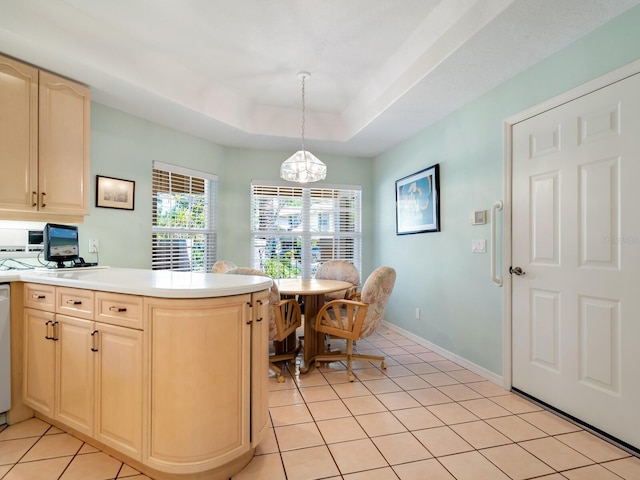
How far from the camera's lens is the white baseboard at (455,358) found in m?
2.82

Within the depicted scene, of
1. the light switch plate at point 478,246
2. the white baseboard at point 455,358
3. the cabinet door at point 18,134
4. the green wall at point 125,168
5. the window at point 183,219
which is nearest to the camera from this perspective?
the cabinet door at point 18,134

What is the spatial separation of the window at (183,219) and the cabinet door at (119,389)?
211cm

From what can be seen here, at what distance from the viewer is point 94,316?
178 cm

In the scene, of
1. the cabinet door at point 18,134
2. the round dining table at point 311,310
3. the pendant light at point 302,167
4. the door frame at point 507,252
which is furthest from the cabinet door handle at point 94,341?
the door frame at point 507,252

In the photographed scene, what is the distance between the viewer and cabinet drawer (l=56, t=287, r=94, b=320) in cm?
181

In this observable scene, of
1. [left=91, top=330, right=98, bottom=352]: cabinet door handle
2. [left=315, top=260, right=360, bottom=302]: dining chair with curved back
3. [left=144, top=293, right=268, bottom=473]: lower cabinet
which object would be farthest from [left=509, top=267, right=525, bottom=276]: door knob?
[left=91, top=330, right=98, bottom=352]: cabinet door handle

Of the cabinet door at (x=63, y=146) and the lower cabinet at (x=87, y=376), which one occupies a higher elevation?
the cabinet door at (x=63, y=146)

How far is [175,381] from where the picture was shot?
1539mm

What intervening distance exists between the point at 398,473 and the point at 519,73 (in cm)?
287

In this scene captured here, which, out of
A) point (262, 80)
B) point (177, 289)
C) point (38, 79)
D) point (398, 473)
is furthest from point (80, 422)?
point (262, 80)

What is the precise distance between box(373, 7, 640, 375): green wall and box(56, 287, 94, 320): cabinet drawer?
2.90 m

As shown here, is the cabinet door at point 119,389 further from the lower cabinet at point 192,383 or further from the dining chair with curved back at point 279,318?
the dining chair with curved back at point 279,318

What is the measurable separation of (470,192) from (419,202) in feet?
2.63

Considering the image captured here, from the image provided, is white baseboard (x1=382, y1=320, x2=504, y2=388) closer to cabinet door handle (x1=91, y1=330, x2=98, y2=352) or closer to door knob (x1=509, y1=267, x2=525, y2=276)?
door knob (x1=509, y1=267, x2=525, y2=276)
